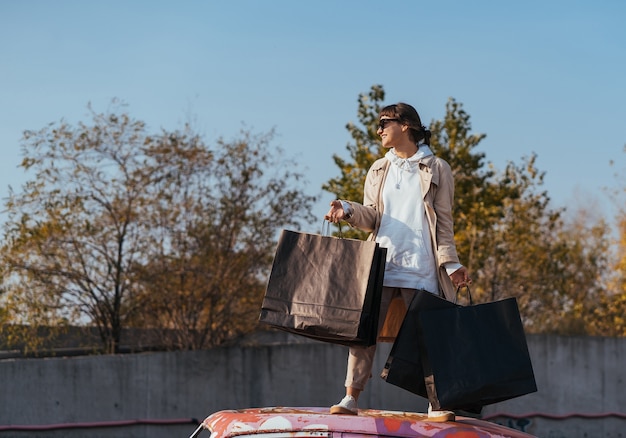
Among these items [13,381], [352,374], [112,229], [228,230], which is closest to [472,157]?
[228,230]

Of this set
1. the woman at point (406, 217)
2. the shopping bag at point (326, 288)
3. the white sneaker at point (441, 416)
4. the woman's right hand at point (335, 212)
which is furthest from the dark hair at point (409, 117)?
the white sneaker at point (441, 416)

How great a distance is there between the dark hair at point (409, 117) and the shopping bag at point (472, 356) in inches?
60.2

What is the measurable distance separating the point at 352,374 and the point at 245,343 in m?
11.3

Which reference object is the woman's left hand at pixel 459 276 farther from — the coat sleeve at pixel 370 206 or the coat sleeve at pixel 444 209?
the coat sleeve at pixel 370 206

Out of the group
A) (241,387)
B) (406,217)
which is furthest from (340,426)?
(241,387)

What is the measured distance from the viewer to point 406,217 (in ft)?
21.1

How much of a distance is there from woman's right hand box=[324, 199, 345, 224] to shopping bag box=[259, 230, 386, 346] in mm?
464

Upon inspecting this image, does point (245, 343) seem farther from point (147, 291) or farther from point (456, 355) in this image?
point (456, 355)

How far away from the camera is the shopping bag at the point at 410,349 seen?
5.43 meters

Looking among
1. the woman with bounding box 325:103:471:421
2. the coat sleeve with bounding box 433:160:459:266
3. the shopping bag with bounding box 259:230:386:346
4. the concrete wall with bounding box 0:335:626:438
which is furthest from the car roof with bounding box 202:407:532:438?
the concrete wall with bounding box 0:335:626:438

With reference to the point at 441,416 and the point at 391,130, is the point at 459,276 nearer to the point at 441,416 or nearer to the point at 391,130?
the point at 391,130

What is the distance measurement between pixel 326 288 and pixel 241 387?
1087 cm

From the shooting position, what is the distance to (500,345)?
539 cm

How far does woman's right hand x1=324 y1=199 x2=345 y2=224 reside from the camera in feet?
20.3
